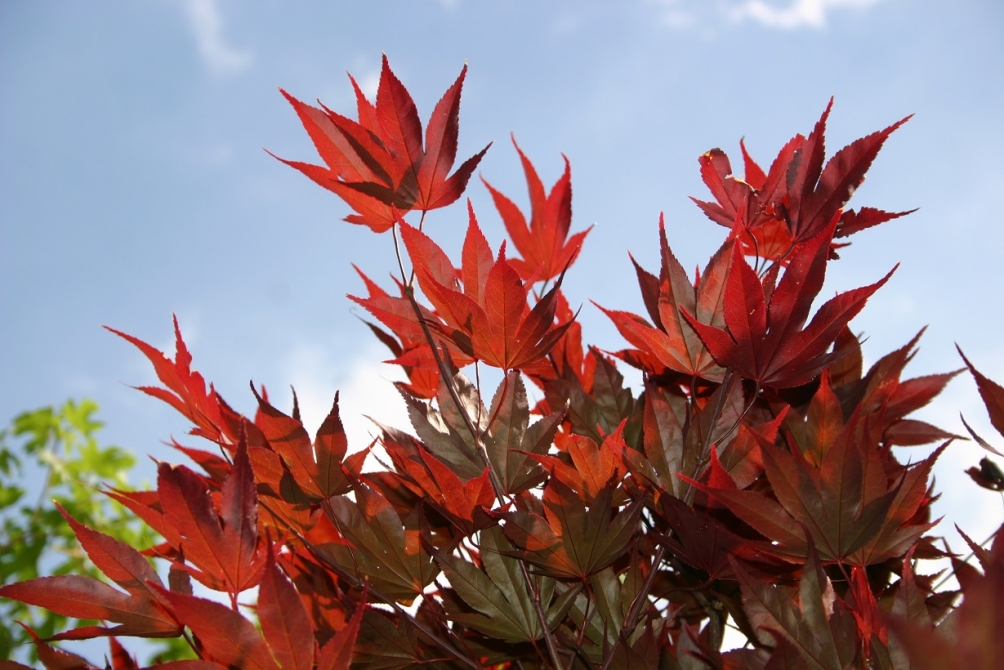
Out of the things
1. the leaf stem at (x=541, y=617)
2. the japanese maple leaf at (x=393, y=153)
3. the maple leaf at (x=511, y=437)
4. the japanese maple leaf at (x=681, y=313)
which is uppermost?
the japanese maple leaf at (x=393, y=153)

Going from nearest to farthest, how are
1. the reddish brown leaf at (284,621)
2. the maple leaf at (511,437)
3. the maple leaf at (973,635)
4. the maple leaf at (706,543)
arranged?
the maple leaf at (973,635), the reddish brown leaf at (284,621), the maple leaf at (706,543), the maple leaf at (511,437)

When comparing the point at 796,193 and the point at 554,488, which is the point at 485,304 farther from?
the point at 796,193

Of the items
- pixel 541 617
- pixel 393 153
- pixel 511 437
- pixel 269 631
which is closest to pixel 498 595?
pixel 541 617

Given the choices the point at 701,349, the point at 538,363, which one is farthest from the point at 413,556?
the point at 701,349

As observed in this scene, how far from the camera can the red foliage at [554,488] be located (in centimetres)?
60

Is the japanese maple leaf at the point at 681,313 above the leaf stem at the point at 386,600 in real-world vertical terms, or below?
above

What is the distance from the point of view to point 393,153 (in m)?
0.84

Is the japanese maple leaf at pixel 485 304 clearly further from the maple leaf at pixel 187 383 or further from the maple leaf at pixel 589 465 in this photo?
the maple leaf at pixel 187 383

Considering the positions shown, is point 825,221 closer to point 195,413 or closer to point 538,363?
point 538,363

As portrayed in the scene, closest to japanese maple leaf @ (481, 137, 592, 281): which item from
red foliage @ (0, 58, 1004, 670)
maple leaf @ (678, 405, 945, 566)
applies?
red foliage @ (0, 58, 1004, 670)

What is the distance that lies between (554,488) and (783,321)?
27 cm

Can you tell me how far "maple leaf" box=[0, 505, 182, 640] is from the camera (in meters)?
0.63

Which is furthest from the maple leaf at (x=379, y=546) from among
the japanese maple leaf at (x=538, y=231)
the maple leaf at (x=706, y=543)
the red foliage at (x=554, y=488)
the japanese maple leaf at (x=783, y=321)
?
the japanese maple leaf at (x=538, y=231)

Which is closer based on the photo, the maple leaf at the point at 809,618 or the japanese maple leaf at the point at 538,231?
the maple leaf at the point at 809,618
